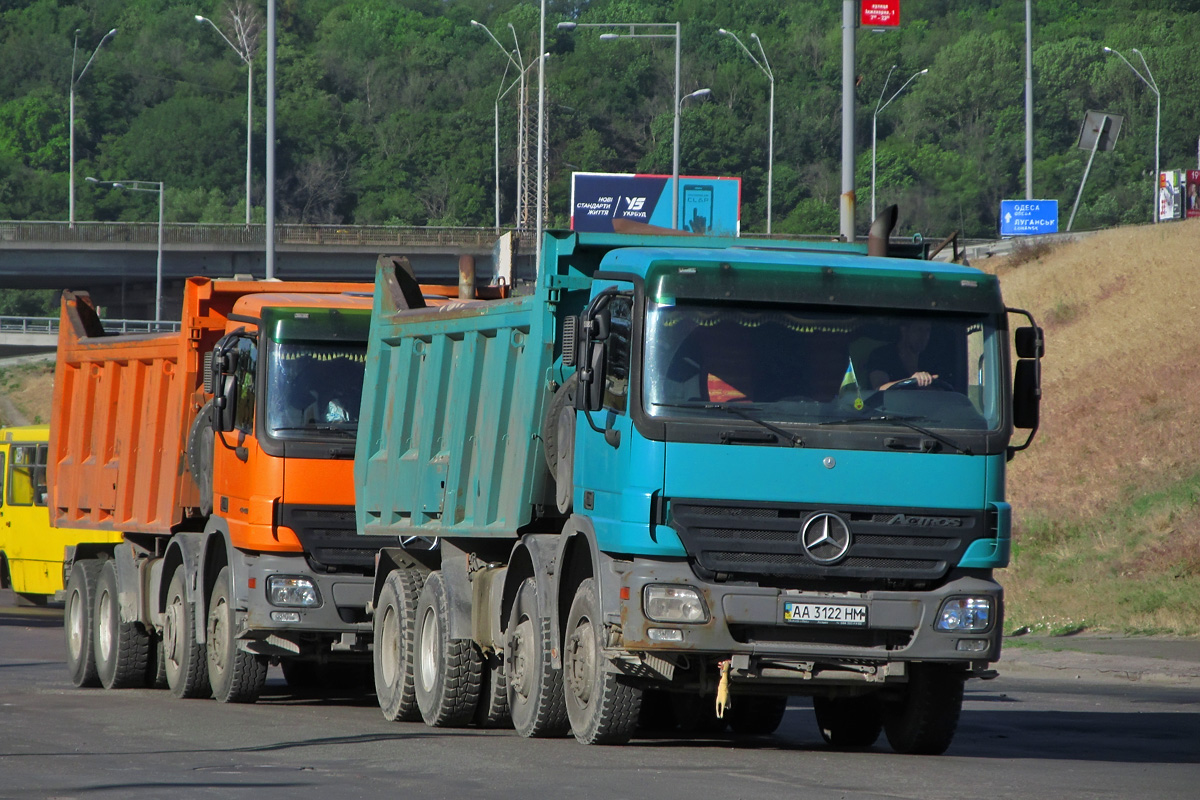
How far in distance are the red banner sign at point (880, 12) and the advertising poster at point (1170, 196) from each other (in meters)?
40.2

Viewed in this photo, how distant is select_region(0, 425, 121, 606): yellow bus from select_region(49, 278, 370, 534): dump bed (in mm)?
5536

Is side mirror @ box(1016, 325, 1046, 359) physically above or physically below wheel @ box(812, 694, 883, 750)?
above

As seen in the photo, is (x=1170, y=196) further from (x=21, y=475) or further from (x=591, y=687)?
(x=591, y=687)

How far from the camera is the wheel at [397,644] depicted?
44.1ft

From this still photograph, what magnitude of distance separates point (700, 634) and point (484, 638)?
2768 millimetres

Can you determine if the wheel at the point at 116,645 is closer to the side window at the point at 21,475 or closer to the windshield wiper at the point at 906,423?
the side window at the point at 21,475

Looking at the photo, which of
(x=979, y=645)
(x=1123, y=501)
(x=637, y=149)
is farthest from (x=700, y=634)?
(x=637, y=149)

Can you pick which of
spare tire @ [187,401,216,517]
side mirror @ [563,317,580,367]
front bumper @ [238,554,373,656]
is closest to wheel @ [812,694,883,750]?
side mirror @ [563,317,580,367]

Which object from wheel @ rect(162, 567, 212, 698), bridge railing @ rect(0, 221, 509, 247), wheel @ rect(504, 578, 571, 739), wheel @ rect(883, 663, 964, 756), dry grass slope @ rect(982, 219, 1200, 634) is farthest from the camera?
bridge railing @ rect(0, 221, 509, 247)

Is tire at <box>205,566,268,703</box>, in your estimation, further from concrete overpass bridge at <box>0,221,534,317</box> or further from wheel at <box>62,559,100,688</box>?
concrete overpass bridge at <box>0,221,534,317</box>

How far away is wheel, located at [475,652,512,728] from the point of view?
1273 cm

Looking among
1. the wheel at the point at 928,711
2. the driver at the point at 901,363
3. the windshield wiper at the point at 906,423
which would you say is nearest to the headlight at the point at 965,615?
the wheel at the point at 928,711

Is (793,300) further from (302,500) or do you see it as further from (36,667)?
(36,667)

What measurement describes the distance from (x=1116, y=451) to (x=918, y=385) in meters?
20.4
